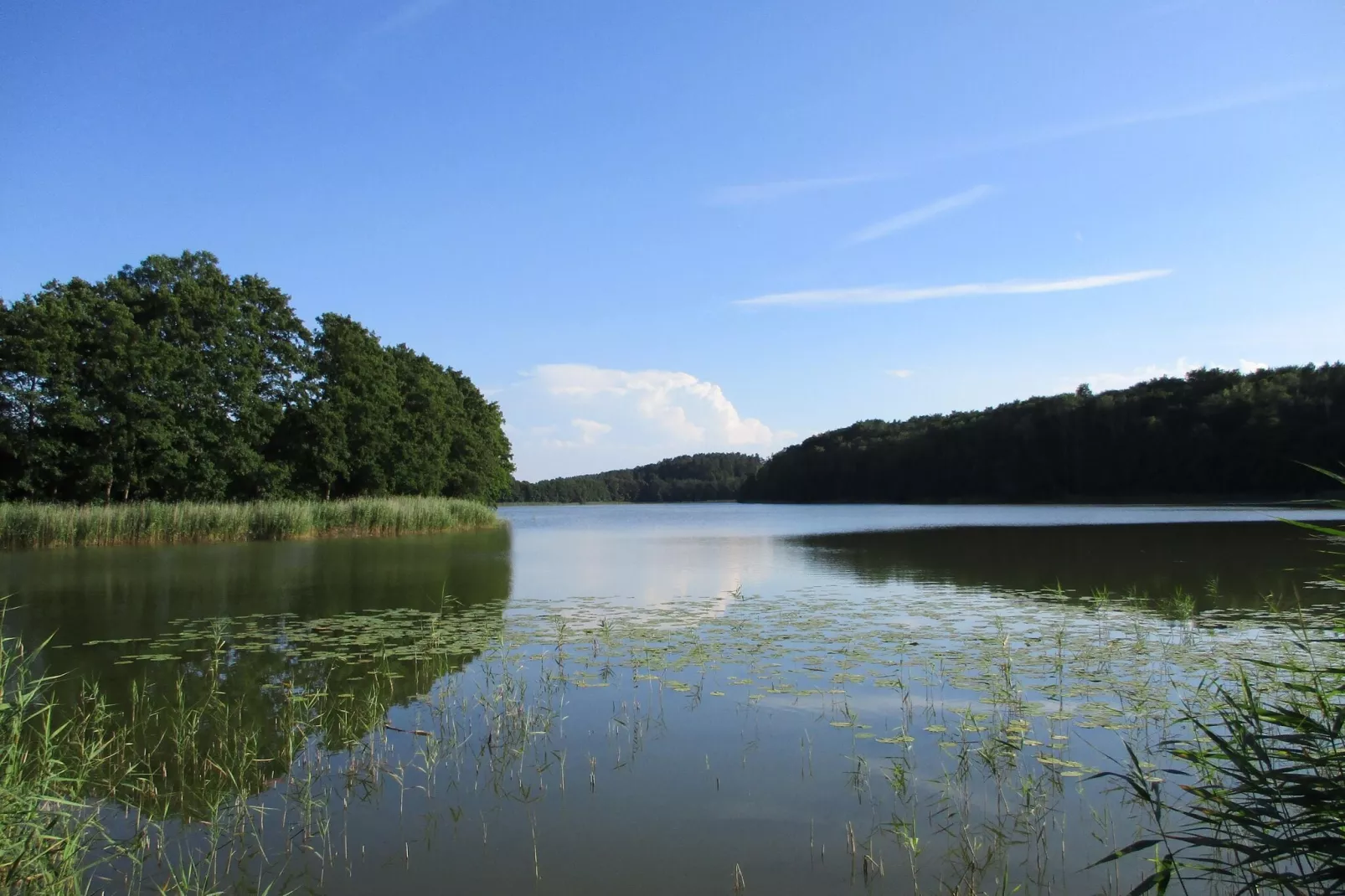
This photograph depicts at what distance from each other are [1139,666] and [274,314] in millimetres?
39757

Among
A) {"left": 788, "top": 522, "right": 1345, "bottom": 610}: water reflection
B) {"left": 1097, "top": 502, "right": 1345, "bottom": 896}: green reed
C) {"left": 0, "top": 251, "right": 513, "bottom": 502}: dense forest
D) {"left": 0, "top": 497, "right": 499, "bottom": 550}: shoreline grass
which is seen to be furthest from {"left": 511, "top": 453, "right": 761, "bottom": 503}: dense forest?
{"left": 1097, "top": 502, "right": 1345, "bottom": 896}: green reed

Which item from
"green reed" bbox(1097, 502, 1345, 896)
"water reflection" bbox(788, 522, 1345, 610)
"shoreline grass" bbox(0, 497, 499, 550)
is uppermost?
"shoreline grass" bbox(0, 497, 499, 550)

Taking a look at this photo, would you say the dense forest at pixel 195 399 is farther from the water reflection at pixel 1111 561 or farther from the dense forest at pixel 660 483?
the dense forest at pixel 660 483

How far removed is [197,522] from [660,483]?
13403 centimetres

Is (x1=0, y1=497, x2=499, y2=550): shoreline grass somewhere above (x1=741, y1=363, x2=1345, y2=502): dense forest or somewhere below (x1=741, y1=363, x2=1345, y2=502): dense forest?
below

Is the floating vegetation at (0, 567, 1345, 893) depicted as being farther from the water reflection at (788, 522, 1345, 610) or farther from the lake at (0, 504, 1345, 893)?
the water reflection at (788, 522, 1345, 610)

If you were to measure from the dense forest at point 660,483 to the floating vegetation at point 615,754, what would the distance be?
437 ft

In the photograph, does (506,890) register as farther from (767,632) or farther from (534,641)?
(767,632)

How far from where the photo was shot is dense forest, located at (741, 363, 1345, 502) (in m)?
59.2

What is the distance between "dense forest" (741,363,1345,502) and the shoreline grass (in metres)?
57.0

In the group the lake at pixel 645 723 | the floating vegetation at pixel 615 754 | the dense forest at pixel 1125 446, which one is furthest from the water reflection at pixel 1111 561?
the dense forest at pixel 1125 446

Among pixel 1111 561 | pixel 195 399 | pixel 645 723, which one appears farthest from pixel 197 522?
pixel 1111 561

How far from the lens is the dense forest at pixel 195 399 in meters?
28.0

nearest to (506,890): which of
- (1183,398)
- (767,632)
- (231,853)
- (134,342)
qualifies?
(231,853)
